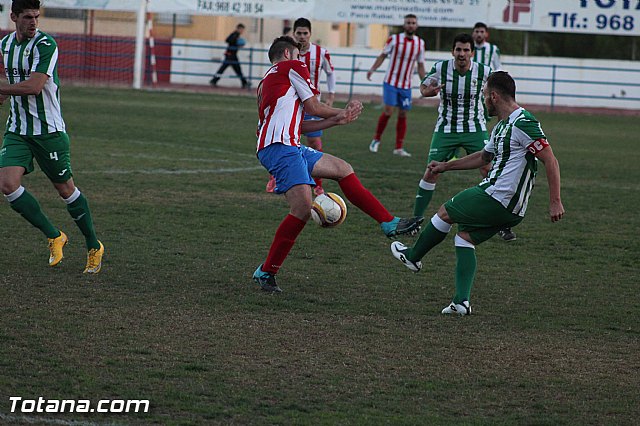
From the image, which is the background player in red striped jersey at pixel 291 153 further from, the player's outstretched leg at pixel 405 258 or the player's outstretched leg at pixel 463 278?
the player's outstretched leg at pixel 463 278

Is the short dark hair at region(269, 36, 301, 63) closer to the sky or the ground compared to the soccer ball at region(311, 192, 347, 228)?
closer to the sky

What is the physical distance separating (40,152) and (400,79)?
→ 1067 cm

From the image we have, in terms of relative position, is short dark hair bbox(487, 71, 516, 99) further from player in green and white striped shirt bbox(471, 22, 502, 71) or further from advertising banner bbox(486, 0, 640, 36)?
advertising banner bbox(486, 0, 640, 36)

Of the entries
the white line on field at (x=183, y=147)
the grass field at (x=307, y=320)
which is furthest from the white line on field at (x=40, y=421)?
the white line on field at (x=183, y=147)

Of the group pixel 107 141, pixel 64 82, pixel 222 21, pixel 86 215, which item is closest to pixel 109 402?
pixel 86 215

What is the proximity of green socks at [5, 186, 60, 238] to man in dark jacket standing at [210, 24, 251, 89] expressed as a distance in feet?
80.9

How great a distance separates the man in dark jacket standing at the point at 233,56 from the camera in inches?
1256

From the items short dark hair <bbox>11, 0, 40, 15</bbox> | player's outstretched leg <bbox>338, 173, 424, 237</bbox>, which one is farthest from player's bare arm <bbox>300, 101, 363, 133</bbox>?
short dark hair <bbox>11, 0, 40, 15</bbox>

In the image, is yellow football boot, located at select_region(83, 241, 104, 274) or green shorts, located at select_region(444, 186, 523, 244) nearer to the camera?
green shorts, located at select_region(444, 186, 523, 244)

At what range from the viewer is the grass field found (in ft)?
15.5

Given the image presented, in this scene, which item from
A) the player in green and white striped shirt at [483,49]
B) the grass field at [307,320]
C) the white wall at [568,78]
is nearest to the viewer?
the grass field at [307,320]

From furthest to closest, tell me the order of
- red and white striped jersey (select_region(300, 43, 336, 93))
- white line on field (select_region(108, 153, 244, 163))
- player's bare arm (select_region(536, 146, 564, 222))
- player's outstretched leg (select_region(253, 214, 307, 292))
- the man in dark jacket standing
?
the man in dark jacket standing < white line on field (select_region(108, 153, 244, 163)) < red and white striped jersey (select_region(300, 43, 336, 93)) < player's outstretched leg (select_region(253, 214, 307, 292)) < player's bare arm (select_region(536, 146, 564, 222))
